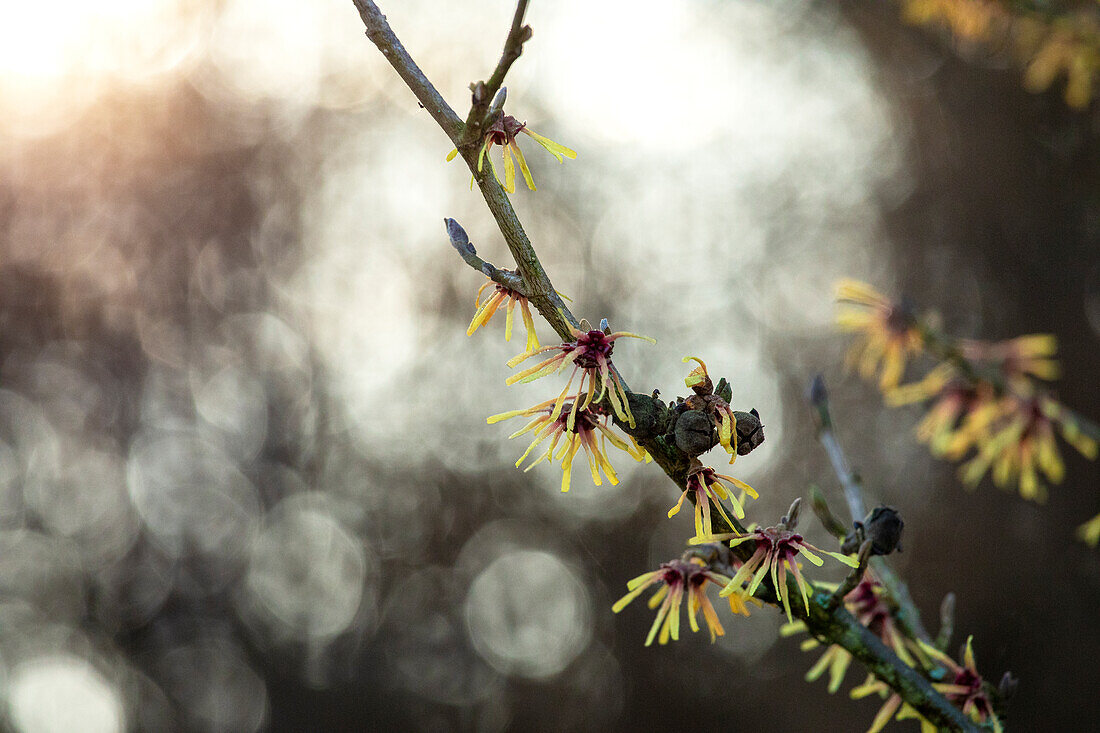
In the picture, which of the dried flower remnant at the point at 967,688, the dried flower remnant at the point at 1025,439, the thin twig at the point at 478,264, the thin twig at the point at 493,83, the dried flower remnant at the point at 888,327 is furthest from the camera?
the dried flower remnant at the point at 888,327

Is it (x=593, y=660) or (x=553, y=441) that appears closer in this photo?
(x=553, y=441)

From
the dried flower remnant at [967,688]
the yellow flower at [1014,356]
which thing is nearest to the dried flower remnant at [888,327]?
the yellow flower at [1014,356]

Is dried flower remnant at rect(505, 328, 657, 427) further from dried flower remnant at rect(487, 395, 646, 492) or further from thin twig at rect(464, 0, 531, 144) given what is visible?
thin twig at rect(464, 0, 531, 144)

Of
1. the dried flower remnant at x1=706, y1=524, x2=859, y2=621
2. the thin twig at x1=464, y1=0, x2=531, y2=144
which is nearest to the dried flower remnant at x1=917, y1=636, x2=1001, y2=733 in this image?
the dried flower remnant at x1=706, y1=524, x2=859, y2=621

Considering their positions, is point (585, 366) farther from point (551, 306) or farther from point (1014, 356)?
point (1014, 356)

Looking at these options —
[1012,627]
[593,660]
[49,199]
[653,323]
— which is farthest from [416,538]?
[1012,627]

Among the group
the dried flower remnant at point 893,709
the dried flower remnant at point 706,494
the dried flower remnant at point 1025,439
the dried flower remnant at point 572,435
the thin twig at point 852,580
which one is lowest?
the dried flower remnant at point 893,709

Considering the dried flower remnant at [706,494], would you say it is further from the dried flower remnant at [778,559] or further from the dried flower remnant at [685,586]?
the dried flower remnant at [685,586]

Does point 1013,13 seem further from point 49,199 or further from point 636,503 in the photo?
point 49,199
